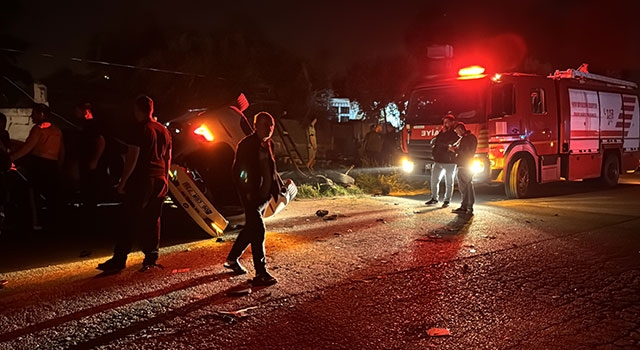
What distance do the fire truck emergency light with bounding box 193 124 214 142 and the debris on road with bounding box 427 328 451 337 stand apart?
3.91 metres

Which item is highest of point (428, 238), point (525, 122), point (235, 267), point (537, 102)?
point (537, 102)

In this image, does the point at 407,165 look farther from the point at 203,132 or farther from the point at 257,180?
the point at 257,180

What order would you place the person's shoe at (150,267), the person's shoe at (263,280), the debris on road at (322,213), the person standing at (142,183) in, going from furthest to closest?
the debris on road at (322,213) < the person's shoe at (150,267) < the person standing at (142,183) < the person's shoe at (263,280)

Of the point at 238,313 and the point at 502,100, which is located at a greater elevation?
the point at 502,100

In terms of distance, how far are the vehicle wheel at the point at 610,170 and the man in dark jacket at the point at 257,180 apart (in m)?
12.5

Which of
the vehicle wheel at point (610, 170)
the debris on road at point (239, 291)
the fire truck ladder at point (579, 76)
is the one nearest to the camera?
the debris on road at point (239, 291)

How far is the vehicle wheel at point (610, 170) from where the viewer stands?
47.6ft

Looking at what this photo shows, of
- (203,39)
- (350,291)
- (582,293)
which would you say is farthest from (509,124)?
(203,39)

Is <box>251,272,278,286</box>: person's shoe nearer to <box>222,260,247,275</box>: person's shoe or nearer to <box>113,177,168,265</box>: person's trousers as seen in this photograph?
<box>222,260,247,275</box>: person's shoe

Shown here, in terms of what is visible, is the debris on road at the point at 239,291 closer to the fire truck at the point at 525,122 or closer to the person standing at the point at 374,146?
the fire truck at the point at 525,122

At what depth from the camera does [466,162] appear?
9531 mm

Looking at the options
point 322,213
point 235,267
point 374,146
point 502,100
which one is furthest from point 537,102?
point 235,267

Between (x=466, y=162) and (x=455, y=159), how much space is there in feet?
0.94

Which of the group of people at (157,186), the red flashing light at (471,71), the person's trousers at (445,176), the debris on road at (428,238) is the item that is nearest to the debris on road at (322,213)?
the debris on road at (428,238)
